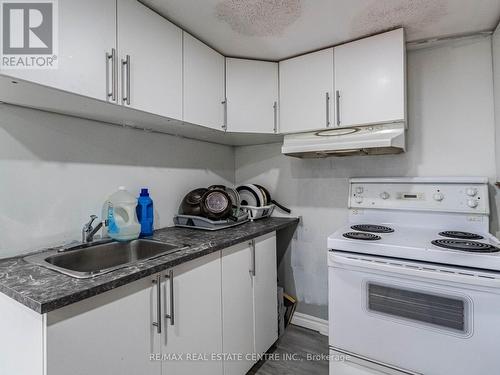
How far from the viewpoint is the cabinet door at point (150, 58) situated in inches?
46.5

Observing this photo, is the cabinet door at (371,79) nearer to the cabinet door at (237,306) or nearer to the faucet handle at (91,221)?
the cabinet door at (237,306)

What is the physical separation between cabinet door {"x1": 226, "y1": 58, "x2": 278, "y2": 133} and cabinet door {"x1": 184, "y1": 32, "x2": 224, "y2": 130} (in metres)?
0.08

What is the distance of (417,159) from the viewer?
1.79 meters

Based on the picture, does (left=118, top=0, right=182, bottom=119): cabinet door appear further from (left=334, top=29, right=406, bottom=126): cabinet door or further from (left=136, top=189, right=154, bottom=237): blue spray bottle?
(left=334, top=29, right=406, bottom=126): cabinet door

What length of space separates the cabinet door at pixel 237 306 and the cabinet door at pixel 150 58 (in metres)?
0.87

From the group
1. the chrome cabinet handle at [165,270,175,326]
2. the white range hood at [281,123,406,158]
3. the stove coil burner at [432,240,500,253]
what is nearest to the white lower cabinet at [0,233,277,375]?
the chrome cabinet handle at [165,270,175,326]

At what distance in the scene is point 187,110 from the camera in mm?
1505

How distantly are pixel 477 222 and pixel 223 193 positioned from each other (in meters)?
1.60

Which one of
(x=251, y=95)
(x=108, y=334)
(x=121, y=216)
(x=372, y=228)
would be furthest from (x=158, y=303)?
(x=251, y=95)

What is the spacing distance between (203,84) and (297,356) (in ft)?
6.44

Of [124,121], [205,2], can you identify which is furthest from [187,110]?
[205,2]

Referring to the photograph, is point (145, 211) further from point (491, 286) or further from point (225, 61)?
point (491, 286)

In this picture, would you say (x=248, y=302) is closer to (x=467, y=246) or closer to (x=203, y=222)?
(x=203, y=222)

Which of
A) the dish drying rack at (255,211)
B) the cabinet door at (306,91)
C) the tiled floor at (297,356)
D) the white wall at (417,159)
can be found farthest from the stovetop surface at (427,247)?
the tiled floor at (297,356)
